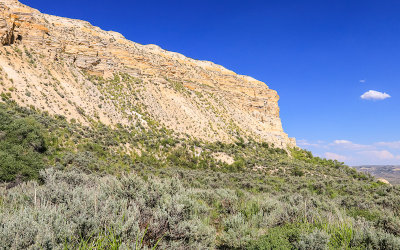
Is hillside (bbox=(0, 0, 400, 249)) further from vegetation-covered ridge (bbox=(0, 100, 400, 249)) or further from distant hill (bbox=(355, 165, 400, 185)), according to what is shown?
distant hill (bbox=(355, 165, 400, 185))

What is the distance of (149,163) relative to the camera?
23.5 metres

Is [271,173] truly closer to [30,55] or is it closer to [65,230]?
[65,230]

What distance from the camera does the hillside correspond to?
4289 mm

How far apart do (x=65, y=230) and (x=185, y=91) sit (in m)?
41.2

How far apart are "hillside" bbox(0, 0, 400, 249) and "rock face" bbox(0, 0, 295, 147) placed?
220mm

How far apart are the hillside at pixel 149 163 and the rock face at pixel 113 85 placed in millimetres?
220

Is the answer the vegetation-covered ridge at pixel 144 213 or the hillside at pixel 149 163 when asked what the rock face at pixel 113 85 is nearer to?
the hillside at pixel 149 163

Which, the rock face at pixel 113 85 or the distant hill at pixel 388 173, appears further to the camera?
the distant hill at pixel 388 173

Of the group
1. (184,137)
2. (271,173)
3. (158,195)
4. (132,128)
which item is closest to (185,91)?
(184,137)

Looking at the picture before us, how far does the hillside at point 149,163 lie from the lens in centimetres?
429

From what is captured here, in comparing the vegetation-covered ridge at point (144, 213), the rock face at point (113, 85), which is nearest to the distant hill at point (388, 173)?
the rock face at point (113, 85)

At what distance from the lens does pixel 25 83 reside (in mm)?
24500

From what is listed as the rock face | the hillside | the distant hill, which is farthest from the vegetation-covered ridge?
the distant hill

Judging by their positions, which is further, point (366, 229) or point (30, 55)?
point (30, 55)
